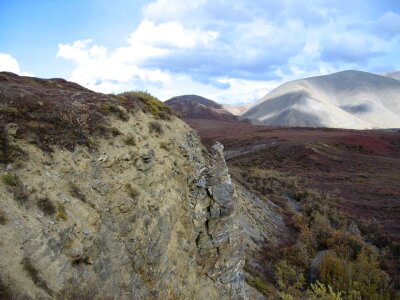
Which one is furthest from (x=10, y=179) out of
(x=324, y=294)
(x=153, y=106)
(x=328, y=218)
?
(x=328, y=218)

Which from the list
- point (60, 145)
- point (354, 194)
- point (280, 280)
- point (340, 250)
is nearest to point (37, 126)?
point (60, 145)

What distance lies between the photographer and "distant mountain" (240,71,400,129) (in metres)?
143

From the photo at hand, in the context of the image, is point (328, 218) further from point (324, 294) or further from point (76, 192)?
point (76, 192)

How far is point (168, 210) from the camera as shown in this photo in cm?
1131

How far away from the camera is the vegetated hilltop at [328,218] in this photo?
52.8ft

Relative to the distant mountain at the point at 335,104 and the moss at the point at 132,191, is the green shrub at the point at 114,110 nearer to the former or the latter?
the moss at the point at 132,191

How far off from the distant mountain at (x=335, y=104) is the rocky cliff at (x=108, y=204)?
129433 mm

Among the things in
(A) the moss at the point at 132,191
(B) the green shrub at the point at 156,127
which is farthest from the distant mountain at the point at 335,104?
(A) the moss at the point at 132,191

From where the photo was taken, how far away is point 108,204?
387 inches

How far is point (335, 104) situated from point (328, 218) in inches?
6346

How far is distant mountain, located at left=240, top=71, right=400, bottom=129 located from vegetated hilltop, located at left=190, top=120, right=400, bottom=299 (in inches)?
3319

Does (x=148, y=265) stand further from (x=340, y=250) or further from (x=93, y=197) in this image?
(x=340, y=250)

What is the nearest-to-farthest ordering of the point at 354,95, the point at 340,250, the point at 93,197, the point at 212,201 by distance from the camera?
the point at 93,197 → the point at 212,201 → the point at 340,250 → the point at 354,95

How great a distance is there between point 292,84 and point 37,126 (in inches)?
7505
